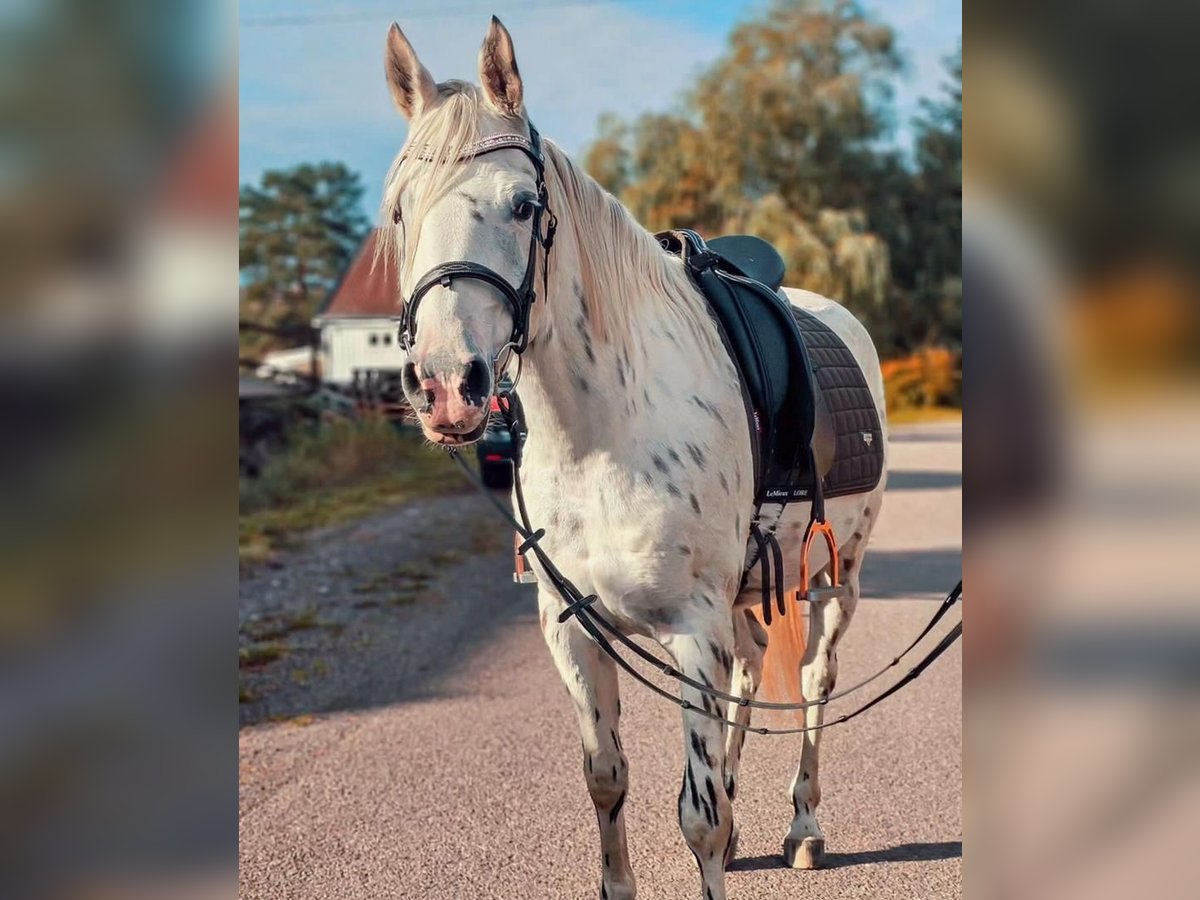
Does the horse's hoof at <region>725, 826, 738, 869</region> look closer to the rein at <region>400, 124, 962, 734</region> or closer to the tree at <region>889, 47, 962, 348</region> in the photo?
the rein at <region>400, 124, 962, 734</region>

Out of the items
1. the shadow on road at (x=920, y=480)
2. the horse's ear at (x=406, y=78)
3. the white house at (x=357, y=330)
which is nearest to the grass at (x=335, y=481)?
the white house at (x=357, y=330)

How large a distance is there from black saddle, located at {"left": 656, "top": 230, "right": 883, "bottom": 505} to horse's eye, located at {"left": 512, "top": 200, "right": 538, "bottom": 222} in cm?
87

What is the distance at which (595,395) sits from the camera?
8.26 feet

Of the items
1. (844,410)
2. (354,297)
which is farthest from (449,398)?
(354,297)

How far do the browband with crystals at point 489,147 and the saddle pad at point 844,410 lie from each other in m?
1.30

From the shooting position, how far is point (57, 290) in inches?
26.9

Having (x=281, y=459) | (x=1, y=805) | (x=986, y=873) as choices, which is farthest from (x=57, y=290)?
(x=281, y=459)

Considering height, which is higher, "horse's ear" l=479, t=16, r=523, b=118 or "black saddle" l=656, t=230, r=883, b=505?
"horse's ear" l=479, t=16, r=523, b=118

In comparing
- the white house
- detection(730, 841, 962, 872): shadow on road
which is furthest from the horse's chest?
the white house

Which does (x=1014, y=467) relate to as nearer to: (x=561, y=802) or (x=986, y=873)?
(x=986, y=873)

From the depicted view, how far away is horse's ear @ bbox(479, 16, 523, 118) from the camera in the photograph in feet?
7.22

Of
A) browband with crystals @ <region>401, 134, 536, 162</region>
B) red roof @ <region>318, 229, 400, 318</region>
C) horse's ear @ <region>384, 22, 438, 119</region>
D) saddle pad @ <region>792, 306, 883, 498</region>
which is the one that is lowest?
saddle pad @ <region>792, 306, 883, 498</region>

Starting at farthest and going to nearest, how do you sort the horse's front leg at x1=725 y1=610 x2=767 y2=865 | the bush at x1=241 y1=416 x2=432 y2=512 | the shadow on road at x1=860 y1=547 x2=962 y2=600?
the bush at x1=241 y1=416 x2=432 y2=512 → the shadow on road at x1=860 y1=547 x2=962 y2=600 → the horse's front leg at x1=725 y1=610 x2=767 y2=865

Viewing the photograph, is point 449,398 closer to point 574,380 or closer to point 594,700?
point 574,380
